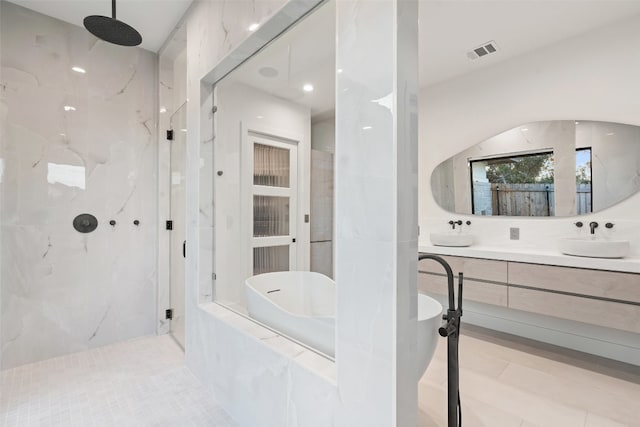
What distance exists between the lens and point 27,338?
239 cm

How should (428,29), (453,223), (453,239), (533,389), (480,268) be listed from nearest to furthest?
(533,389) → (428,29) → (480,268) → (453,239) → (453,223)

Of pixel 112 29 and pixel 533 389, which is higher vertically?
pixel 112 29

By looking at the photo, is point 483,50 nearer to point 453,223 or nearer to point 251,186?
point 453,223

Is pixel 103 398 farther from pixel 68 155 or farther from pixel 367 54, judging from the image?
pixel 367 54

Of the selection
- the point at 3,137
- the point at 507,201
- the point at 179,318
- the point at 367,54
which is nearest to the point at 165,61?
the point at 3,137

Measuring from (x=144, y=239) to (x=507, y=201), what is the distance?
3663 mm

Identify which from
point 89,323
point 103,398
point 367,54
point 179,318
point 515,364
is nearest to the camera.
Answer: point 367,54

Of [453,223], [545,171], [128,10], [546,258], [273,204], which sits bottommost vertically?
[546,258]

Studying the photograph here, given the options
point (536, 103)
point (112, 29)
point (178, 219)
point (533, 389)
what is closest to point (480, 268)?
point (533, 389)

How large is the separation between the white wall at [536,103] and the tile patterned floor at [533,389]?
96 cm

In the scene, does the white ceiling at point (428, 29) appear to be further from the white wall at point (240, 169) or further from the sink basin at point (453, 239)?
the sink basin at point (453, 239)

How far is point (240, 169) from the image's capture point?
1976 millimetres

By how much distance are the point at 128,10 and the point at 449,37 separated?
262 cm

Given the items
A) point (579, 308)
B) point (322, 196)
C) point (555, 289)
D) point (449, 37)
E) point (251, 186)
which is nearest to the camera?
point (322, 196)
